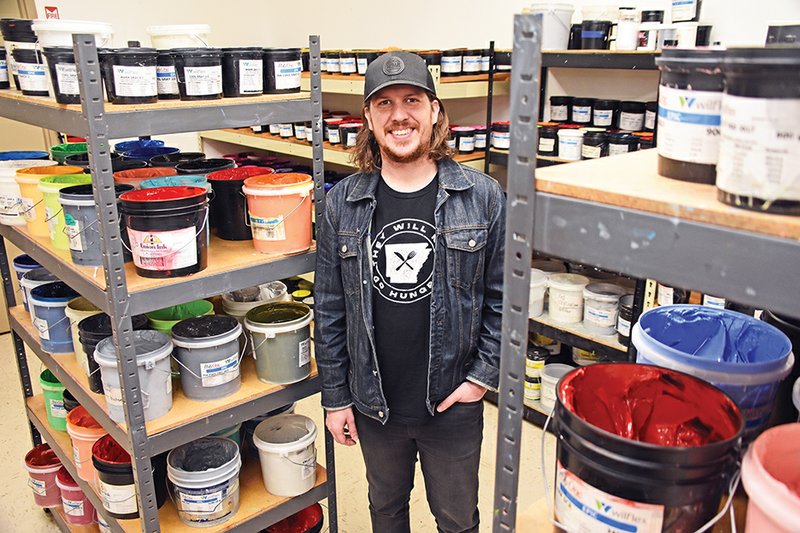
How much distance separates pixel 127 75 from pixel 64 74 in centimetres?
17

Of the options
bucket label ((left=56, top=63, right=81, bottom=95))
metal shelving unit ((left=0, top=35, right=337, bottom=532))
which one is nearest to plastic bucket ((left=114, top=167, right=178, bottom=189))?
metal shelving unit ((left=0, top=35, right=337, bottom=532))

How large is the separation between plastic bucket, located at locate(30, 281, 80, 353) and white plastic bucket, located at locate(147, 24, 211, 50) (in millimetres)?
919

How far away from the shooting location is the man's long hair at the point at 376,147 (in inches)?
72.6

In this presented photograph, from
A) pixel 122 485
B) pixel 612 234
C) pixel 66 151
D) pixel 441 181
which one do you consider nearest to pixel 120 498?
pixel 122 485

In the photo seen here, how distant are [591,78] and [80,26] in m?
2.28

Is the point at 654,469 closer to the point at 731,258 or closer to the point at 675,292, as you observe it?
the point at 731,258

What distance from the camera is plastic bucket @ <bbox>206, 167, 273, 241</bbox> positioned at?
1966 millimetres

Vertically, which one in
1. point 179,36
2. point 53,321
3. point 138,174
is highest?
point 179,36

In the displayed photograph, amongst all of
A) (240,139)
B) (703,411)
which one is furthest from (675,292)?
(240,139)

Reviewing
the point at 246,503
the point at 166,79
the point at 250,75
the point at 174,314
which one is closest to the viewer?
the point at 166,79

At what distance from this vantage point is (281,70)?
73.7 inches

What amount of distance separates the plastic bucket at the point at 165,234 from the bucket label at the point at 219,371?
0.95 feet

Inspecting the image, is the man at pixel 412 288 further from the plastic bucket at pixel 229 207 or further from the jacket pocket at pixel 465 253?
the plastic bucket at pixel 229 207

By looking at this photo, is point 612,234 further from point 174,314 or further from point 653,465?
point 174,314
